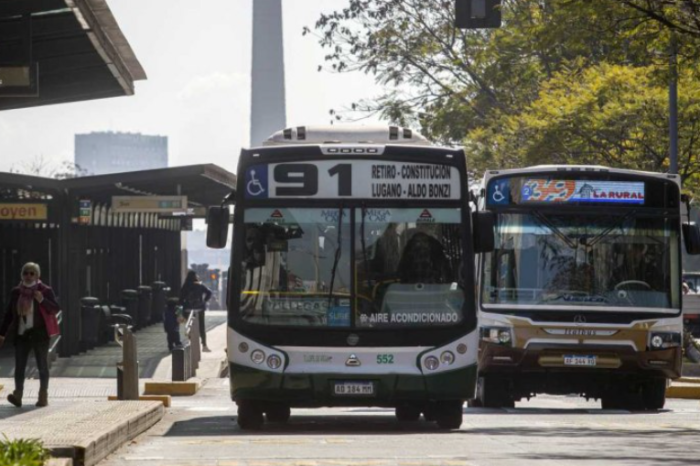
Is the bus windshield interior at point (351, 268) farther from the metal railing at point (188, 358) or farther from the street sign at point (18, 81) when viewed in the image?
the metal railing at point (188, 358)

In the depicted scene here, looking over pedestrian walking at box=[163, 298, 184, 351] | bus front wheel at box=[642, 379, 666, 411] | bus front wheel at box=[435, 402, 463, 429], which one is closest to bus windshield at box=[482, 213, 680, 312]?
bus front wheel at box=[642, 379, 666, 411]

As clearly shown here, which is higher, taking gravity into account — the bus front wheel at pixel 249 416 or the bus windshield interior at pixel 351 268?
the bus windshield interior at pixel 351 268

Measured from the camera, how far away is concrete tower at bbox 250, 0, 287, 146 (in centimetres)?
13812

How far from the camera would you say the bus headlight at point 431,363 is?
17.1 meters

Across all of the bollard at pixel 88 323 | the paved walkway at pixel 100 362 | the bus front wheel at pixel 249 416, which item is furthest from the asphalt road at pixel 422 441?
the bollard at pixel 88 323

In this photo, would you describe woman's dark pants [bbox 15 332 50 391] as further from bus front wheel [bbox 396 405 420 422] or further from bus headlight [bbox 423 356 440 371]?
bus headlight [bbox 423 356 440 371]

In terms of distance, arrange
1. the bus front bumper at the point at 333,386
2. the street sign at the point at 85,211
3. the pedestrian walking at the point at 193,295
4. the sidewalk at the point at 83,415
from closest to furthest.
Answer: the sidewalk at the point at 83,415 < the bus front bumper at the point at 333,386 < the street sign at the point at 85,211 < the pedestrian walking at the point at 193,295

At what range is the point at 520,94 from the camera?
48594 millimetres

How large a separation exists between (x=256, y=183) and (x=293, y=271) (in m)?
0.98

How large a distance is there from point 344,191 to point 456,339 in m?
1.83

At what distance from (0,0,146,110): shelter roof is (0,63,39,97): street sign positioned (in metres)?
1.00

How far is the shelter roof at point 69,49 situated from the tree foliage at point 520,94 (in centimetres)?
724

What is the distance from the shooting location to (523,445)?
14.7 metres

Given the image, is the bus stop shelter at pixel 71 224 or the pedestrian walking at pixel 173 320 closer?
the bus stop shelter at pixel 71 224
